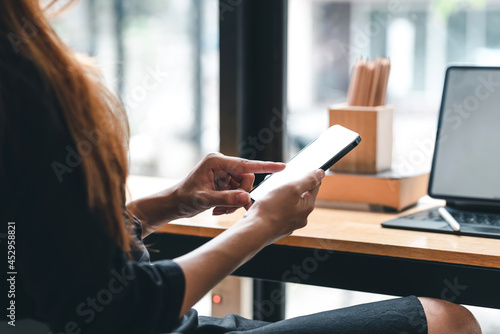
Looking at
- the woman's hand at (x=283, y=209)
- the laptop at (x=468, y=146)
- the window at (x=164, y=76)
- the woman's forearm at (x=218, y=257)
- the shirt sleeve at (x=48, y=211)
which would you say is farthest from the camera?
the window at (x=164, y=76)

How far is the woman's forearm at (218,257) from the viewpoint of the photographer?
2.93ft

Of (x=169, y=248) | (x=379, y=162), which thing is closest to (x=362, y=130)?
(x=379, y=162)

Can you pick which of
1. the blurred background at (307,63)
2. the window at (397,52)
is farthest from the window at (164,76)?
the window at (397,52)

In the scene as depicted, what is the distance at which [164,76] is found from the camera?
A: 88.0 inches

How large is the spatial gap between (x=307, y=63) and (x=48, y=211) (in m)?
1.31

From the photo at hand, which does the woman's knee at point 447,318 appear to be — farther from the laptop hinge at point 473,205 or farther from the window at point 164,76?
the window at point 164,76

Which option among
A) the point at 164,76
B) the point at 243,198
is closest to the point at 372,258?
the point at 243,198

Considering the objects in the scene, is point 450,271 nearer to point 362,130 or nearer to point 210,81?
point 362,130

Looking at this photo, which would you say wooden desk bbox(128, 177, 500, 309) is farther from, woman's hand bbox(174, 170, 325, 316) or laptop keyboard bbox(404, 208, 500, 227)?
woman's hand bbox(174, 170, 325, 316)

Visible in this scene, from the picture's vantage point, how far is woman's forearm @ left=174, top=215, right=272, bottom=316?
89 centimetres

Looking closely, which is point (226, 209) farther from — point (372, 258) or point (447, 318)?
point (447, 318)

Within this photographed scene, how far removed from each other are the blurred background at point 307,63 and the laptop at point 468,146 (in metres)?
0.16

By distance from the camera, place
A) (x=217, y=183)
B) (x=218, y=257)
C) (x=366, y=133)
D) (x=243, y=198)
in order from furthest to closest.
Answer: (x=366, y=133)
(x=217, y=183)
(x=243, y=198)
(x=218, y=257)

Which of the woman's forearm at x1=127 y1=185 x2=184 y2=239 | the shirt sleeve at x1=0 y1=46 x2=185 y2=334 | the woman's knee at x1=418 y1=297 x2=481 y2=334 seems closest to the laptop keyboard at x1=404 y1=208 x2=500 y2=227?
the woman's knee at x1=418 y1=297 x2=481 y2=334
